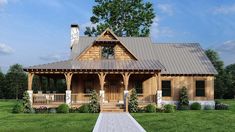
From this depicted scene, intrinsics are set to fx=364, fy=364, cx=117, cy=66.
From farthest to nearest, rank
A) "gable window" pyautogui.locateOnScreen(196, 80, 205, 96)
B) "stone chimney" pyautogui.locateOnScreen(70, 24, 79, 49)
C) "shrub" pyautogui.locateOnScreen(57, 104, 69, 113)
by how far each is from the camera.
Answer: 1. "stone chimney" pyautogui.locateOnScreen(70, 24, 79, 49)
2. "gable window" pyautogui.locateOnScreen(196, 80, 205, 96)
3. "shrub" pyautogui.locateOnScreen(57, 104, 69, 113)

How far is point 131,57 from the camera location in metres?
33.2

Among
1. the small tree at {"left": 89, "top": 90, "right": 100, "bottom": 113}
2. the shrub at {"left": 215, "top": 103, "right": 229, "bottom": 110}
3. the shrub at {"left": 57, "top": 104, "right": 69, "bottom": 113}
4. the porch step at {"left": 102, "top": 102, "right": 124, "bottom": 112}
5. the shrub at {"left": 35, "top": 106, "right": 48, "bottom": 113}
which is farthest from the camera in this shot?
the shrub at {"left": 215, "top": 103, "right": 229, "bottom": 110}

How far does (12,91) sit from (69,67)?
44.8 m

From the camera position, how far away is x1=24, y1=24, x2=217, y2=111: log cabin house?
29.7m

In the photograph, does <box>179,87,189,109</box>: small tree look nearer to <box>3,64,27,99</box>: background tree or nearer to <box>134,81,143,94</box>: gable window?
<box>134,81,143,94</box>: gable window

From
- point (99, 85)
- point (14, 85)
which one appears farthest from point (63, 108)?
point (14, 85)

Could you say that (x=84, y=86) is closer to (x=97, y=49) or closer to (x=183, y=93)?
(x=97, y=49)

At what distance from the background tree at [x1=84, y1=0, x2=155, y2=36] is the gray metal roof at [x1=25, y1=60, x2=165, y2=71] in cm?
1823

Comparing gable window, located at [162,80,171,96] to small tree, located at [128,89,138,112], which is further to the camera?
gable window, located at [162,80,171,96]

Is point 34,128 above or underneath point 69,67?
underneath

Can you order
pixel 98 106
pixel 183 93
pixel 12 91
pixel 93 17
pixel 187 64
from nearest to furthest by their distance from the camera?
pixel 98 106 < pixel 183 93 < pixel 187 64 < pixel 93 17 < pixel 12 91

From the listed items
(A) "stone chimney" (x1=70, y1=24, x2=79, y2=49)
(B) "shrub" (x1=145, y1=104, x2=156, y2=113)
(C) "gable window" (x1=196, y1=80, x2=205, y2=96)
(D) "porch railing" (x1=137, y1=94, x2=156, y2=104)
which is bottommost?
(B) "shrub" (x1=145, y1=104, x2=156, y2=113)

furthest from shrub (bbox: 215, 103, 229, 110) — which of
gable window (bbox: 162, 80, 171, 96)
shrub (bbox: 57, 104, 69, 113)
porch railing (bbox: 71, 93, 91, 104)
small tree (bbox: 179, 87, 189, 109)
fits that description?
shrub (bbox: 57, 104, 69, 113)

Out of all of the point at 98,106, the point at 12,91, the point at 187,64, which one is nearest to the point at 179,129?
the point at 98,106
